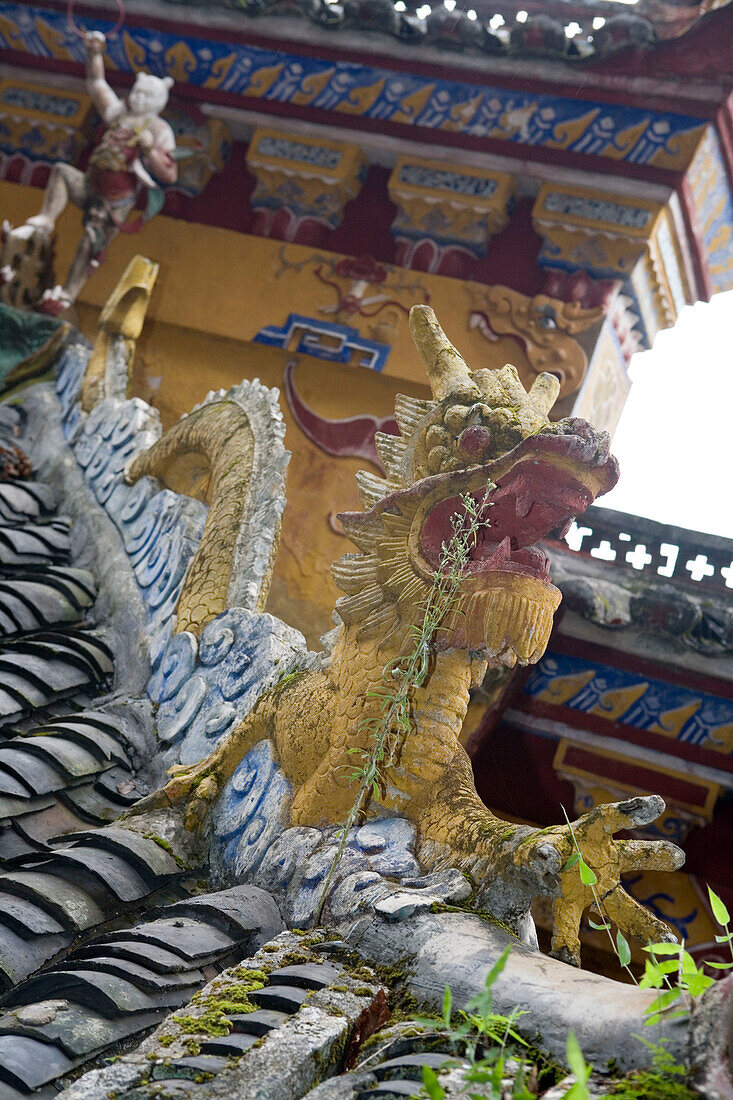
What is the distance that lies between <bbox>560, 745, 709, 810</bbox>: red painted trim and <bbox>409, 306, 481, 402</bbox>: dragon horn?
217cm

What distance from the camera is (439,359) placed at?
227 cm

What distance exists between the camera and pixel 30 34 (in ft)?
19.6

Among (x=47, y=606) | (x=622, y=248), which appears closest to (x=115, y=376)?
(x=47, y=606)

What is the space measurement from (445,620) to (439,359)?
564 mm

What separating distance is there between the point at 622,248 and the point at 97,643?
123 inches

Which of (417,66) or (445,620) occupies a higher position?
(417,66)

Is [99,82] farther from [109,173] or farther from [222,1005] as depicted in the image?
[222,1005]

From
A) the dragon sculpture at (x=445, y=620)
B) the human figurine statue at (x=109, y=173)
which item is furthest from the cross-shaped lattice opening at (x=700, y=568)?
the human figurine statue at (x=109, y=173)

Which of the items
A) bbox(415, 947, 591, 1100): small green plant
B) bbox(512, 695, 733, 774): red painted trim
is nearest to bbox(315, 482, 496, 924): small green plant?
bbox(415, 947, 591, 1100): small green plant

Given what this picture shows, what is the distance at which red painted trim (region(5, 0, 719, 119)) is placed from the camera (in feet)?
15.6

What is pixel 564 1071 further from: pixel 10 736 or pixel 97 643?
pixel 97 643

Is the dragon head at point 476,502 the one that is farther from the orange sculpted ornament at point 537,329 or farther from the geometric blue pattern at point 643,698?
the orange sculpted ornament at point 537,329

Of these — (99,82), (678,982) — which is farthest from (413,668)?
(99,82)

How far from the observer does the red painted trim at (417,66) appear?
4.75 metres
